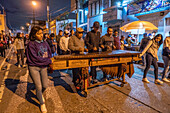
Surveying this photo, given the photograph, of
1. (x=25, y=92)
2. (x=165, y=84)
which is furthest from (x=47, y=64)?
(x=165, y=84)

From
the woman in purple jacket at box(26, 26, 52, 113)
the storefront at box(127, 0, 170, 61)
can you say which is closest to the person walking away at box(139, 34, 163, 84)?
the woman in purple jacket at box(26, 26, 52, 113)

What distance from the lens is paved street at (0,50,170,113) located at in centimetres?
314

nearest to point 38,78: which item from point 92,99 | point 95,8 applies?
point 92,99

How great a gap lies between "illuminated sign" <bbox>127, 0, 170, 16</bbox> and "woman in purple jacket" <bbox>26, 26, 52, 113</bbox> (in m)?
12.4

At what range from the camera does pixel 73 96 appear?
3.87m

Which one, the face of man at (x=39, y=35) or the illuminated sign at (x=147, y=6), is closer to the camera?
the face of man at (x=39, y=35)

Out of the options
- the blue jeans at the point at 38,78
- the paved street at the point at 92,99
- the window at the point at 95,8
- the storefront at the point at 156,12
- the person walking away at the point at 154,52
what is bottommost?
the paved street at the point at 92,99

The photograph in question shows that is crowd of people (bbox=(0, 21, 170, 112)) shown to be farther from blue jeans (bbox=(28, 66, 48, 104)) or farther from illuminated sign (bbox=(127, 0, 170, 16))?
illuminated sign (bbox=(127, 0, 170, 16))

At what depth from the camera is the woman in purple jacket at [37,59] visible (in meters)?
2.87

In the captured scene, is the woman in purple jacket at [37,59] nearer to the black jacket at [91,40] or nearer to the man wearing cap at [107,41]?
the black jacket at [91,40]

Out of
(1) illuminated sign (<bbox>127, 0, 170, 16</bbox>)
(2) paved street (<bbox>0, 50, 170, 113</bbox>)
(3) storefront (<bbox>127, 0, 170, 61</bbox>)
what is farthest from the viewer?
(3) storefront (<bbox>127, 0, 170, 61</bbox>)

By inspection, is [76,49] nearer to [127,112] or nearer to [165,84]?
[127,112]

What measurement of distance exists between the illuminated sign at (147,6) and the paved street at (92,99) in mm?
9597

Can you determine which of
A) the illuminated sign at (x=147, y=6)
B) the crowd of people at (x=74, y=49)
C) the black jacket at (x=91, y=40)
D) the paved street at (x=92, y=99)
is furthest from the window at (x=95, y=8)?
the paved street at (x=92, y=99)
